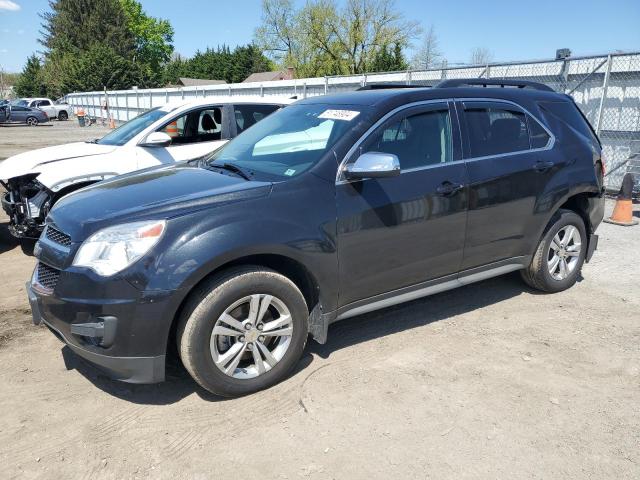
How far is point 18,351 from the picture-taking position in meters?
3.93

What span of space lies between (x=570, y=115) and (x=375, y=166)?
2.55 meters

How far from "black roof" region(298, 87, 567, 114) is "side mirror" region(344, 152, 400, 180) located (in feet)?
1.72

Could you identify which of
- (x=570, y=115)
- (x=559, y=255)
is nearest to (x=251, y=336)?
(x=559, y=255)

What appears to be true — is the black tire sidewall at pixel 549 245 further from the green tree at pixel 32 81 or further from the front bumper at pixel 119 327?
the green tree at pixel 32 81

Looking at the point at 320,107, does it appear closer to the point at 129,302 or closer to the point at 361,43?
the point at 129,302

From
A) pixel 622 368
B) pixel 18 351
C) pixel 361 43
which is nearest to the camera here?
pixel 622 368

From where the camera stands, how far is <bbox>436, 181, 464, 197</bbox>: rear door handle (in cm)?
384

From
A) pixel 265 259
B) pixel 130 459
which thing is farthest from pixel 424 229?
pixel 130 459

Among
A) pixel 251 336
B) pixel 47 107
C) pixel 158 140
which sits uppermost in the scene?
pixel 47 107

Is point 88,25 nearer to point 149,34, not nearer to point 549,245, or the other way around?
point 149,34

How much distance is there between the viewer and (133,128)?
22.9ft

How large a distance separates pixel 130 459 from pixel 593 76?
1029 cm

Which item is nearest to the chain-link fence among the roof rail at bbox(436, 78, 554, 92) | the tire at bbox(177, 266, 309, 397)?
the roof rail at bbox(436, 78, 554, 92)

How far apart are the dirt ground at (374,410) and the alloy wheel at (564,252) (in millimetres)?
579
